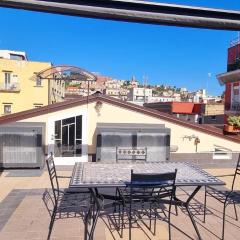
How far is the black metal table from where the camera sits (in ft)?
13.2

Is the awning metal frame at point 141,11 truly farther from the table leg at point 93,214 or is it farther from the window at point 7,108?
A: the window at point 7,108

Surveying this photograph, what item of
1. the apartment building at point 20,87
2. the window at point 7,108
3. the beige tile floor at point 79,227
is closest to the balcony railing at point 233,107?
the beige tile floor at point 79,227

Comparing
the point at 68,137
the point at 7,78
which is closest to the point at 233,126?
the point at 68,137

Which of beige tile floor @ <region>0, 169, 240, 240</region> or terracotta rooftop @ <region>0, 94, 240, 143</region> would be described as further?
terracotta rooftop @ <region>0, 94, 240, 143</region>

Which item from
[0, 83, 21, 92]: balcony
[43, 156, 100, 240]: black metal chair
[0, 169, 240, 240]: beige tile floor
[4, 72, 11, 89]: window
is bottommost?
[0, 169, 240, 240]: beige tile floor

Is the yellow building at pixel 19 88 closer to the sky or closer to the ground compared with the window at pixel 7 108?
closer to the sky

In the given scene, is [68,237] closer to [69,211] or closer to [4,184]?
[69,211]

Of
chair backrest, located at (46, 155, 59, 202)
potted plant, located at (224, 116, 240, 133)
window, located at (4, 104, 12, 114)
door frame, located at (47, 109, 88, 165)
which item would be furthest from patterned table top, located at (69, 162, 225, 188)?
window, located at (4, 104, 12, 114)

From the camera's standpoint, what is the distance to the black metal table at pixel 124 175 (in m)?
4.01

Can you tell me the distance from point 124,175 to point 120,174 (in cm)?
9

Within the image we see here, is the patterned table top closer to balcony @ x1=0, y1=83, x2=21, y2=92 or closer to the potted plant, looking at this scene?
the potted plant

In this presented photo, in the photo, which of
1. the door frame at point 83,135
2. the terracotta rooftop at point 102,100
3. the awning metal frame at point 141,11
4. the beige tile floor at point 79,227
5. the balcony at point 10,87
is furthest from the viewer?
the balcony at point 10,87

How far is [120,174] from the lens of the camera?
4.59m

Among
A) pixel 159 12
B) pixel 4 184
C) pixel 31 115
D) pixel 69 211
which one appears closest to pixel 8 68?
pixel 31 115
